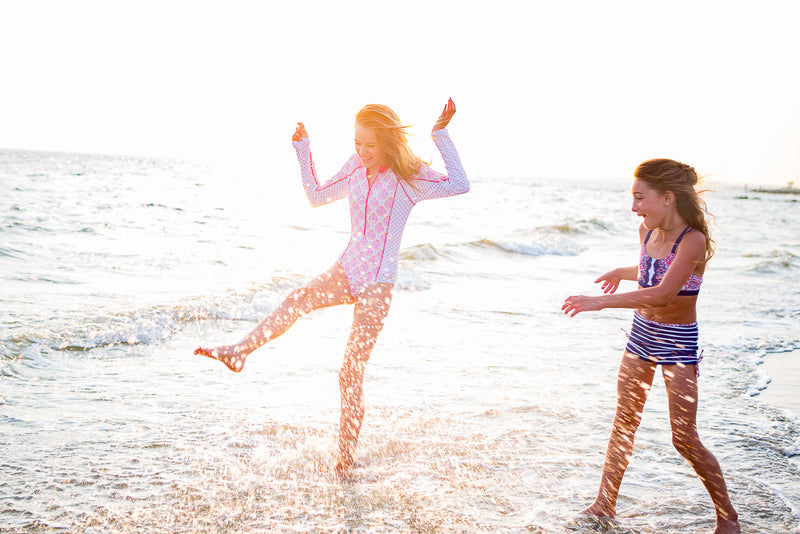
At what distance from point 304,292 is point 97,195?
94.7ft

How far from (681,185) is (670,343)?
0.76 metres

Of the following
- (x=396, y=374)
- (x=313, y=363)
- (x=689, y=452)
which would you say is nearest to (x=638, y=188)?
(x=689, y=452)

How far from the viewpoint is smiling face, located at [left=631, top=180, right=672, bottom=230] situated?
9.82 ft

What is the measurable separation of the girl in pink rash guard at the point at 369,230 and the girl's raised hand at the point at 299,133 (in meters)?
0.35

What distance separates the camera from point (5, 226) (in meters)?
14.9

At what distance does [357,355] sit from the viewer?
3549mm

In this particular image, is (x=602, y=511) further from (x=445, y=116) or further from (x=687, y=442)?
(x=445, y=116)

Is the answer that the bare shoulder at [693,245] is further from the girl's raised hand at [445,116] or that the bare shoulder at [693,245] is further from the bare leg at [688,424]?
the girl's raised hand at [445,116]

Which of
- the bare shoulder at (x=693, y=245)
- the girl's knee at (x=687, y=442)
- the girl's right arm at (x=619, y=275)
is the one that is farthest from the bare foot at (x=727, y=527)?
the bare shoulder at (x=693, y=245)

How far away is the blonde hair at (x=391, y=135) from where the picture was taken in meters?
3.36

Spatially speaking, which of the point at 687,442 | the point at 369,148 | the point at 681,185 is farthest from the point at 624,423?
the point at 369,148

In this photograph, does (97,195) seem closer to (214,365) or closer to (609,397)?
(214,365)

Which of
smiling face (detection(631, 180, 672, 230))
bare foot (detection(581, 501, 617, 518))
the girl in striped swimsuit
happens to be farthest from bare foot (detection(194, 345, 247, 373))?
smiling face (detection(631, 180, 672, 230))

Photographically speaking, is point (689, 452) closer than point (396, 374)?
Yes
